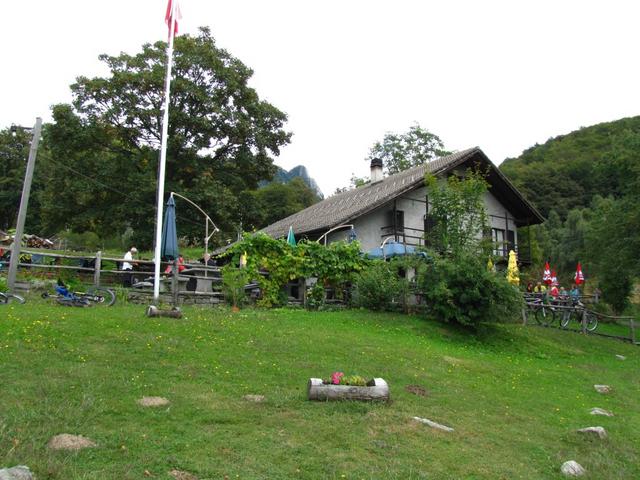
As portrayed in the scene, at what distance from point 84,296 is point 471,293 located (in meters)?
10.7

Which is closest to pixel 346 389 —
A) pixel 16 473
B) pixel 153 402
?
pixel 153 402

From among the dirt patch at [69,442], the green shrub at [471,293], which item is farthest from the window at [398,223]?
the dirt patch at [69,442]

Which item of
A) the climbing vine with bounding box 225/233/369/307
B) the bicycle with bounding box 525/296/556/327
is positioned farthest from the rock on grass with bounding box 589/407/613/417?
the bicycle with bounding box 525/296/556/327

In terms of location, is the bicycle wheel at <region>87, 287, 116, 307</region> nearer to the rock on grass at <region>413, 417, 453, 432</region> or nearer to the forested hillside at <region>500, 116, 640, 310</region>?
the rock on grass at <region>413, 417, 453, 432</region>

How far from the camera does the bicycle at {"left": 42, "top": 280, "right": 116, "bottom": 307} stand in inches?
536

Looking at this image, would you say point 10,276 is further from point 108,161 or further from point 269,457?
point 108,161

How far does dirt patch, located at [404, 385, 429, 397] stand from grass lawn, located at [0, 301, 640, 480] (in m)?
0.16

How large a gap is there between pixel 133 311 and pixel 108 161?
18.8m

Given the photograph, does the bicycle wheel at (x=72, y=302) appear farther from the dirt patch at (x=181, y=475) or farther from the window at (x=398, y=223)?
the window at (x=398, y=223)

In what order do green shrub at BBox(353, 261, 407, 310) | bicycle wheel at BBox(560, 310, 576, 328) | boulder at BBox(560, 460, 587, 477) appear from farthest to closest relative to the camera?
bicycle wheel at BBox(560, 310, 576, 328) → green shrub at BBox(353, 261, 407, 310) → boulder at BBox(560, 460, 587, 477)

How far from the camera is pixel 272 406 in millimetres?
7039

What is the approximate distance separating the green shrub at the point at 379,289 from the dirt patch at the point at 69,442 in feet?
41.7

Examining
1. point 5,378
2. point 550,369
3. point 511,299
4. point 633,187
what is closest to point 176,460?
point 5,378

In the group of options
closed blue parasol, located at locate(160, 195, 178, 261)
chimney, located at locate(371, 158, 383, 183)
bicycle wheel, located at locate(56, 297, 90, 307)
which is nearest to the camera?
bicycle wheel, located at locate(56, 297, 90, 307)
